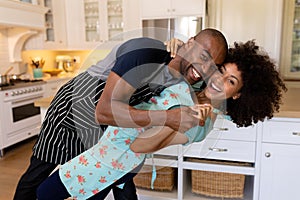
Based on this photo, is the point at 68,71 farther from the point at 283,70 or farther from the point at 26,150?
the point at 283,70

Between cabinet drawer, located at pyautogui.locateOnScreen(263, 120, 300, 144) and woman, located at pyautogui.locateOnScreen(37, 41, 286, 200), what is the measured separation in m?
0.65

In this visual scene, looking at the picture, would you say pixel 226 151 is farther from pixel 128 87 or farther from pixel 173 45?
pixel 128 87

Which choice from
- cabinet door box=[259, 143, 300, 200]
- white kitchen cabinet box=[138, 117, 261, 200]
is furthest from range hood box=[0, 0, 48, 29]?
cabinet door box=[259, 143, 300, 200]

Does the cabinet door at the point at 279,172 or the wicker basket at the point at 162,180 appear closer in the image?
the cabinet door at the point at 279,172

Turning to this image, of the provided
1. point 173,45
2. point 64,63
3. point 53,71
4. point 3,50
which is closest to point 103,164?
point 173,45

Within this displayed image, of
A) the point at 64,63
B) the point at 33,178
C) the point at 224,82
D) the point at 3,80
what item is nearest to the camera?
the point at 224,82

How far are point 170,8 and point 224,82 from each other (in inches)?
99.9

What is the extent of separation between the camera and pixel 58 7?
3.99m

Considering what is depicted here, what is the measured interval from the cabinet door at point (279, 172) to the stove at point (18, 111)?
8.44 feet

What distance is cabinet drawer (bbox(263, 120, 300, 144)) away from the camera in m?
1.54

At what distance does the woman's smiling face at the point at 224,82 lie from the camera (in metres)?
0.87

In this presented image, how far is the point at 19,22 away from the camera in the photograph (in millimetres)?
3199

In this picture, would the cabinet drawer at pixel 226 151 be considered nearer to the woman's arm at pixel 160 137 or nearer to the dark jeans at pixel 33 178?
the dark jeans at pixel 33 178

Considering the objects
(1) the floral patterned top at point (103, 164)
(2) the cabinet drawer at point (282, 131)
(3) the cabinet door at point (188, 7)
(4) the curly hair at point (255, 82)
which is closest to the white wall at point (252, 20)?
(3) the cabinet door at point (188, 7)
